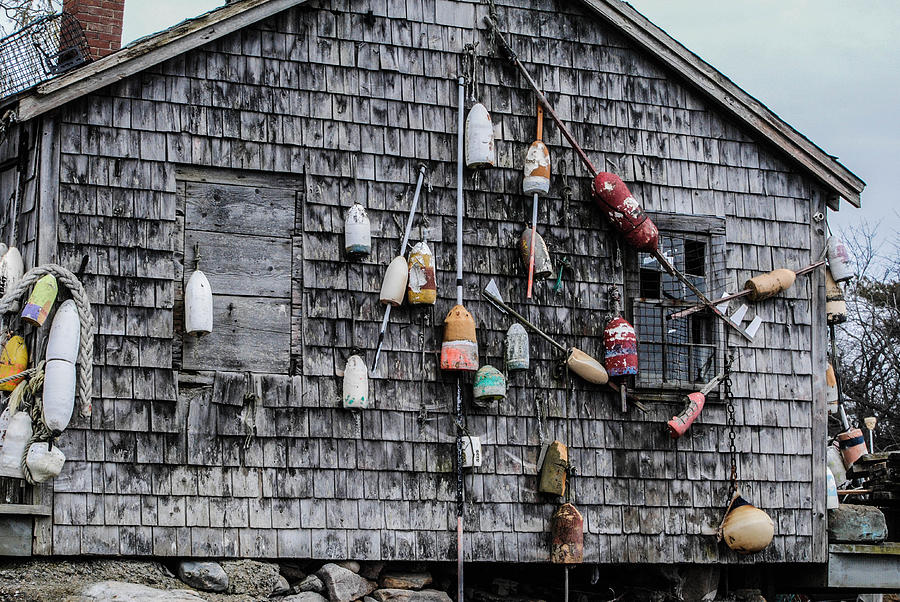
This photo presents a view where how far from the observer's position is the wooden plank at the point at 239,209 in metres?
10.3

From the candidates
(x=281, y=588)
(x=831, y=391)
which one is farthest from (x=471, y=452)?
(x=831, y=391)

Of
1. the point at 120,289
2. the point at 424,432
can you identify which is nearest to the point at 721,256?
the point at 424,432

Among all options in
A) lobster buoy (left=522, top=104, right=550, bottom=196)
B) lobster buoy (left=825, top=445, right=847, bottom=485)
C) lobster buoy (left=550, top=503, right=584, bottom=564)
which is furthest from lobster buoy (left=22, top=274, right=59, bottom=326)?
lobster buoy (left=825, top=445, right=847, bottom=485)

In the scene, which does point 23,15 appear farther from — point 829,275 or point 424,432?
point 829,275

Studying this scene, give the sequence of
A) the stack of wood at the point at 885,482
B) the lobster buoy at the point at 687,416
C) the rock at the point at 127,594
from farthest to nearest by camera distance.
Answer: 1. the stack of wood at the point at 885,482
2. the lobster buoy at the point at 687,416
3. the rock at the point at 127,594

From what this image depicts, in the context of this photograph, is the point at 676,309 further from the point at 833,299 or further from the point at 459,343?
the point at 459,343

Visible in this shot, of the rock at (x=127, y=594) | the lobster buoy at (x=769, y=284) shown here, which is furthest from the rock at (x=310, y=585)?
the lobster buoy at (x=769, y=284)

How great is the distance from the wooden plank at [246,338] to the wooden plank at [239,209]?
0.57 metres

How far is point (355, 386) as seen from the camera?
10219 millimetres

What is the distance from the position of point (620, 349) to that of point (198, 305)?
3.51 metres

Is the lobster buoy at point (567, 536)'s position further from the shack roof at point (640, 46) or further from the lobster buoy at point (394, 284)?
the shack roof at point (640, 46)

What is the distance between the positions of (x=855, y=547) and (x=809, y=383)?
60.0 inches

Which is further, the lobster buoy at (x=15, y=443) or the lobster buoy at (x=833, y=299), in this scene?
the lobster buoy at (x=833, y=299)

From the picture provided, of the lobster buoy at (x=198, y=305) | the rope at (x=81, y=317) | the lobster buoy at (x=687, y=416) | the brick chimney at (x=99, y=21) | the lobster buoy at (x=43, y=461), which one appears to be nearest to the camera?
the lobster buoy at (x=43, y=461)
